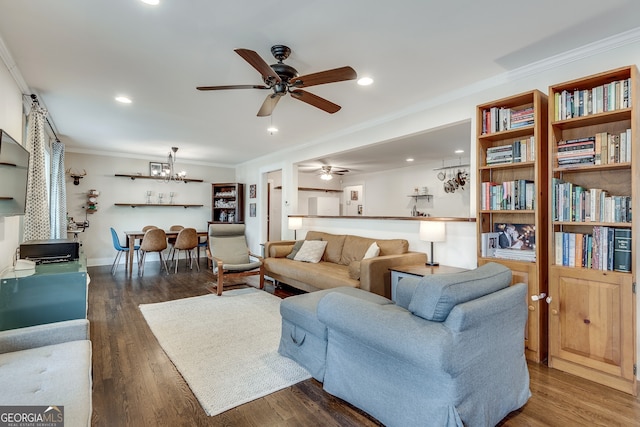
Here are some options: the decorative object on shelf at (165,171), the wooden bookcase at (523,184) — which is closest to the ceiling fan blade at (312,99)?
the wooden bookcase at (523,184)

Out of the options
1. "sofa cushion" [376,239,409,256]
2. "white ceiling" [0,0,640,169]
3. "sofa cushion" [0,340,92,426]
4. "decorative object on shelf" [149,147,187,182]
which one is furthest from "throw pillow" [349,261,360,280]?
"decorative object on shelf" [149,147,187,182]

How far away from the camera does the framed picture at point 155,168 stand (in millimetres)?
7340

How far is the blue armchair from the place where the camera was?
1481 mm

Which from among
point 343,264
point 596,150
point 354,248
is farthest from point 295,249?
point 596,150

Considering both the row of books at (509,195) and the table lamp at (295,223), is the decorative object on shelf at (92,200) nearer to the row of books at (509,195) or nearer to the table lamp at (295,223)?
the table lamp at (295,223)

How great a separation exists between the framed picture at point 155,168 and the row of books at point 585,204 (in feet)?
24.9

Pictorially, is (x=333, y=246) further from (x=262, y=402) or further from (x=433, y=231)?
(x=262, y=402)

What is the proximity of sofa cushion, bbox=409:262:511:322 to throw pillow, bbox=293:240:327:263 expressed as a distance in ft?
10.1

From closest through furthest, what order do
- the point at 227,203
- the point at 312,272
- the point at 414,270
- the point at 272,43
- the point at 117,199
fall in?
the point at 272,43
the point at 414,270
the point at 312,272
the point at 117,199
the point at 227,203

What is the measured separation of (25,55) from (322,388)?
3599 millimetres

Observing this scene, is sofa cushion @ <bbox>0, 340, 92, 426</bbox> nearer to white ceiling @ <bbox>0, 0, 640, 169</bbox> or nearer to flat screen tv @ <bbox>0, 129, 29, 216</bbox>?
flat screen tv @ <bbox>0, 129, 29, 216</bbox>

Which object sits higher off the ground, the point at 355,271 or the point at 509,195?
the point at 509,195

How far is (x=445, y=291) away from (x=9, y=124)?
3893 millimetres

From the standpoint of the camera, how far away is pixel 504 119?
9.02 ft
